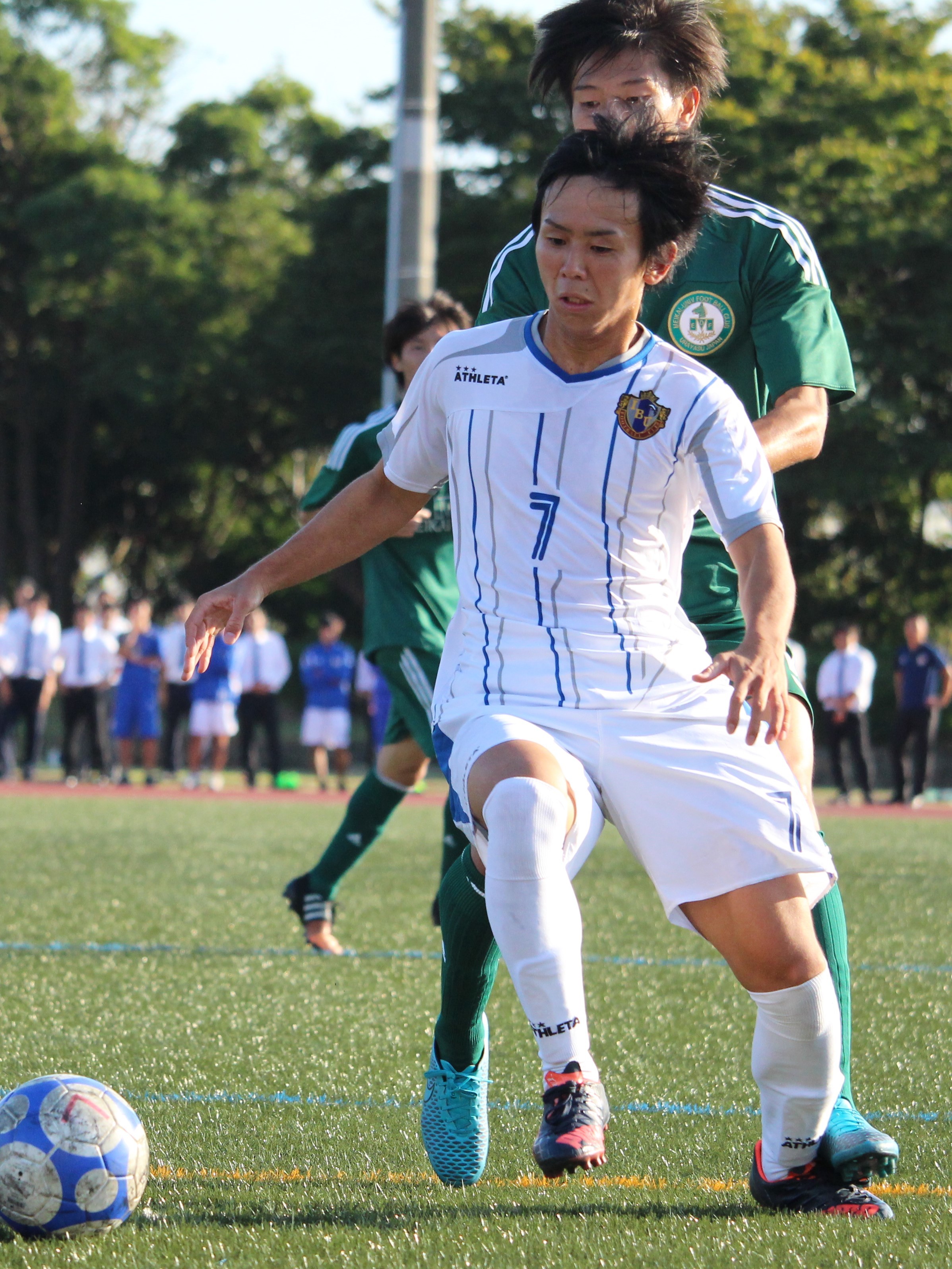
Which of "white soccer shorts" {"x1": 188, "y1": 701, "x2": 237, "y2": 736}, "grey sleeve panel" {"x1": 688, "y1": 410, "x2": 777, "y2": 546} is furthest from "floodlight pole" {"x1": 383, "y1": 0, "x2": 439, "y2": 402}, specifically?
"grey sleeve panel" {"x1": 688, "y1": 410, "x2": 777, "y2": 546}

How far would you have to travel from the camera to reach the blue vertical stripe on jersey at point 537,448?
9.68ft

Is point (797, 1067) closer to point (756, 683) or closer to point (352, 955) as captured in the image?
point (756, 683)

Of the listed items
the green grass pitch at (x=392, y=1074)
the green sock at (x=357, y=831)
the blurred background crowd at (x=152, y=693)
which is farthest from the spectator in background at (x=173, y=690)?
the green sock at (x=357, y=831)

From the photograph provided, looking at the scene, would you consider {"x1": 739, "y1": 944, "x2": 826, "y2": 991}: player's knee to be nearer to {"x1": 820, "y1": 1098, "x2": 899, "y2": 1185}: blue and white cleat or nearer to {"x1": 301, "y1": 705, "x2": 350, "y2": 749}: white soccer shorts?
{"x1": 820, "y1": 1098, "x2": 899, "y2": 1185}: blue and white cleat

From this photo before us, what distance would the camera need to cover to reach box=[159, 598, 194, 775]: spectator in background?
66.6 feet

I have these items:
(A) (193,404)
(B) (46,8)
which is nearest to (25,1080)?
(A) (193,404)

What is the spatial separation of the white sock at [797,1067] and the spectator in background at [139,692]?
17987mm

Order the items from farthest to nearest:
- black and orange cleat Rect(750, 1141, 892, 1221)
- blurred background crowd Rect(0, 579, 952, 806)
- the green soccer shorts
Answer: blurred background crowd Rect(0, 579, 952, 806)
the green soccer shorts
black and orange cleat Rect(750, 1141, 892, 1221)

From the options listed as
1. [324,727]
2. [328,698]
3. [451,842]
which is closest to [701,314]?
[451,842]

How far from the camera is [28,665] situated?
18922 mm

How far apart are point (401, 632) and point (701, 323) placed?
268 cm

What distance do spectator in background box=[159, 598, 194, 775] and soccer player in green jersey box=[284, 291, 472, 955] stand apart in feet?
45.3

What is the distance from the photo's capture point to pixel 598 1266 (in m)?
2.62

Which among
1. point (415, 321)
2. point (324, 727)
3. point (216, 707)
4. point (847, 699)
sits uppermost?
point (415, 321)
